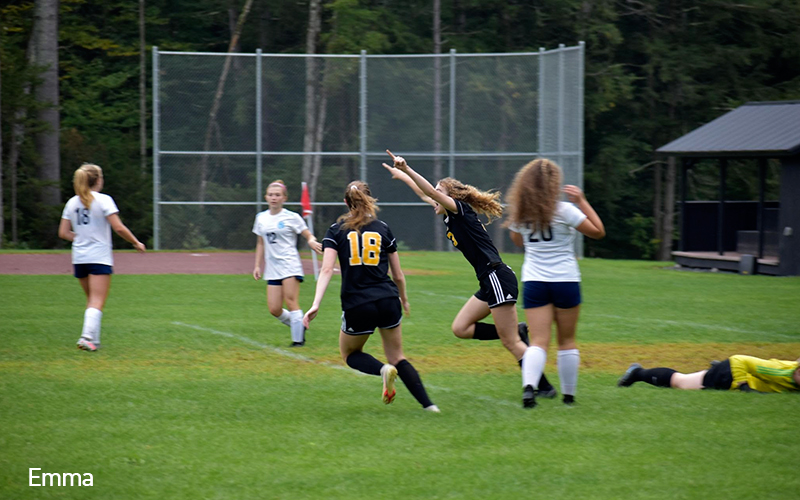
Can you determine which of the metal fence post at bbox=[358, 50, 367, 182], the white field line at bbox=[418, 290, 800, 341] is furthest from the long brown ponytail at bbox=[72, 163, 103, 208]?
the metal fence post at bbox=[358, 50, 367, 182]

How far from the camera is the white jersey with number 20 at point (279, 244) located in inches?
399

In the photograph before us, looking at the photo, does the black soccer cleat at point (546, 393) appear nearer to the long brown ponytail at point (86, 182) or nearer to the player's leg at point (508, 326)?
the player's leg at point (508, 326)

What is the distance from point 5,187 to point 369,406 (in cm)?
2453

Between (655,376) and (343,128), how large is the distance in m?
18.6

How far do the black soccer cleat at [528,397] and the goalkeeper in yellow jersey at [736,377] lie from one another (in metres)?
1.33

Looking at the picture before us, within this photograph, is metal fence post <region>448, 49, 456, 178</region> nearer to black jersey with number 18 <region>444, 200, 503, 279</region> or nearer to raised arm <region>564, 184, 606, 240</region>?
black jersey with number 18 <region>444, 200, 503, 279</region>

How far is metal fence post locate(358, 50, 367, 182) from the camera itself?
25078 millimetres

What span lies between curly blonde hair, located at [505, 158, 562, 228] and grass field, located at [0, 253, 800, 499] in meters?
1.45

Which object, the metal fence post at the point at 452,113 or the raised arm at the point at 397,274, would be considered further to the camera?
the metal fence post at the point at 452,113

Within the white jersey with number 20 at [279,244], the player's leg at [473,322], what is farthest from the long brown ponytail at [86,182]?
the player's leg at [473,322]

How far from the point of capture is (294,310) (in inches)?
399

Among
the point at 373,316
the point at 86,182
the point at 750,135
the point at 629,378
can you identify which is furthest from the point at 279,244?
the point at 750,135

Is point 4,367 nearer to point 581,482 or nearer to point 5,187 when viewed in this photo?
point 581,482

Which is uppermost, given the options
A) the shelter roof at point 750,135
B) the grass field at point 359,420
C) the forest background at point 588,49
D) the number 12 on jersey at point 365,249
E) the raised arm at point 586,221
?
the forest background at point 588,49
